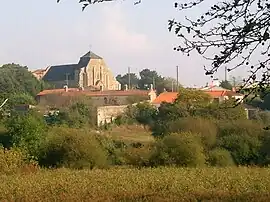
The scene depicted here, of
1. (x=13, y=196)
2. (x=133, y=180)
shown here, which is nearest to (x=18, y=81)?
(x=133, y=180)

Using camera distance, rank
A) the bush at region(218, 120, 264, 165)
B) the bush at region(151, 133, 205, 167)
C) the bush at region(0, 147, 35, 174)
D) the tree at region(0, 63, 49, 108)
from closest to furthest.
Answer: the bush at region(0, 147, 35, 174) → the bush at region(151, 133, 205, 167) → the bush at region(218, 120, 264, 165) → the tree at region(0, 63, 49, 108)

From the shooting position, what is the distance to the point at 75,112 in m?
54.0

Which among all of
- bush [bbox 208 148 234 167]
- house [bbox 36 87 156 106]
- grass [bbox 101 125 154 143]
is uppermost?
house [bbox 36 87 156 106]

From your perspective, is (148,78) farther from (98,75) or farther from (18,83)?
(18,83)

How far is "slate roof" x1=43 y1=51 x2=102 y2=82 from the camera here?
10612 cm

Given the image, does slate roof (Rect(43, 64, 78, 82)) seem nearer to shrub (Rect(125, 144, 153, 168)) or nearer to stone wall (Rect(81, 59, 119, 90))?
stone wall (Rect(81, 59, 119, 90))

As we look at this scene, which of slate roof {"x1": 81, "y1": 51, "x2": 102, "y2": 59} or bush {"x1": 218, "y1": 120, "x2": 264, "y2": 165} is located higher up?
slate roof {"x1": 81, "y1": 51, "x2": 102, "y2": 59}

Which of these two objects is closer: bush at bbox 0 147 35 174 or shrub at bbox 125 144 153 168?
bush at bbox 0 147 35 174

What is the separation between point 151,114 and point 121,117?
4.30 m

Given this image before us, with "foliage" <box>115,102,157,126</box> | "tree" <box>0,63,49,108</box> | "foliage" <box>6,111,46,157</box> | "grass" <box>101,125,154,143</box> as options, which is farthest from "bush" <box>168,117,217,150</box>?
"tree" <box>0,63,49,108</box>

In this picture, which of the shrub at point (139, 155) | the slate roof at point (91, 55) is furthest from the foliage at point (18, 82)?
the shrub at point (139, 155)

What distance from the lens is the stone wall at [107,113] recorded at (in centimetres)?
5847

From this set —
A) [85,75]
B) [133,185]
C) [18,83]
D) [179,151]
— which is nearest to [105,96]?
[18,83]

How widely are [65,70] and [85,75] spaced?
4.63m
